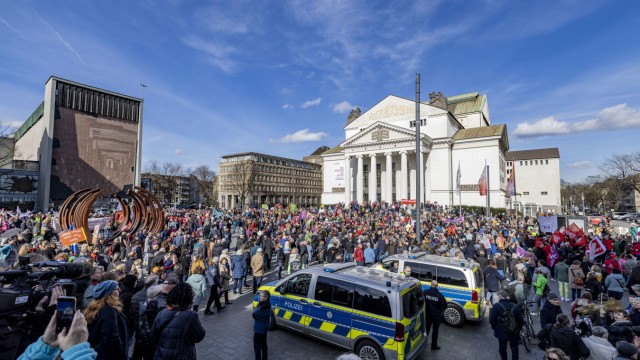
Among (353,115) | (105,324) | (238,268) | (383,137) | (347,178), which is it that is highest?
(353,115)

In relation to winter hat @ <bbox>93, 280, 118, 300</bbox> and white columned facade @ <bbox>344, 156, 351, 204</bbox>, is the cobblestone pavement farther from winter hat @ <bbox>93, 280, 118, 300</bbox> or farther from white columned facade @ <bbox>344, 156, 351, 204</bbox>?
white columned facade @ <bbox>344, 156, 351, 204</bbox>

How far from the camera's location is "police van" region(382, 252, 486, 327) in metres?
8.21

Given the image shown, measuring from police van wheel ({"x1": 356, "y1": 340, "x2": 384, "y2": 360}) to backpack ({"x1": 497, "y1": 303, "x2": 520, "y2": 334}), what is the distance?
2.54 meters

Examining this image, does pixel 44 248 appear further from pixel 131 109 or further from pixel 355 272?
pixel 131 109

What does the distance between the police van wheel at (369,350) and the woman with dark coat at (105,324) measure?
435cm

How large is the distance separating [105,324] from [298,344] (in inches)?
190

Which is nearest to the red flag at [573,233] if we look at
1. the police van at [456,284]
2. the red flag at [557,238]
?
the red flag at [557,238]

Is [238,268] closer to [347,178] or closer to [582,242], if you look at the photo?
[582,242]

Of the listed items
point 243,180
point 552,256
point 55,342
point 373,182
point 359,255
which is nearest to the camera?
point 55,342

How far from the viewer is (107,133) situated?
176 feet

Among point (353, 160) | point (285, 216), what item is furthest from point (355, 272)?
point (353, 160)

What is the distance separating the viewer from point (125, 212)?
18953mm

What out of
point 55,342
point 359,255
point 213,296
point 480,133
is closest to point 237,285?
point 213,296

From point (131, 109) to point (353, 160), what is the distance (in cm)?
4245
